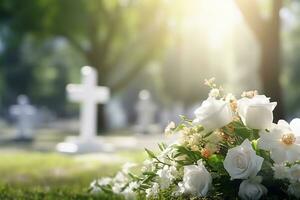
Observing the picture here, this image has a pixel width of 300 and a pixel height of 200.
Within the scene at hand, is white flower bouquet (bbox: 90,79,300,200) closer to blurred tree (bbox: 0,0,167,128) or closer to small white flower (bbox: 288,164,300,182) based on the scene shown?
small white flower (bbox: 288,164,300,182)

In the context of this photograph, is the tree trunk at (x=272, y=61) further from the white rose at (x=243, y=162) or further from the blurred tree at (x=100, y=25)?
the blurred tree at (x=100, y=25)

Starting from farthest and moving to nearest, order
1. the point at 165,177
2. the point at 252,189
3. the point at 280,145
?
1. the point at 165,177
2. the point at 280,145
3. the point at 252,189

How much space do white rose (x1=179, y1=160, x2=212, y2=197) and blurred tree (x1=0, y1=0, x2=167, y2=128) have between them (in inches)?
1086

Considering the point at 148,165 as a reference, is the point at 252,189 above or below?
below

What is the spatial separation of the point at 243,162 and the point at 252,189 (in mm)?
152

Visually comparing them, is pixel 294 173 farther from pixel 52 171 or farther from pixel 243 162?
pixel 52 171

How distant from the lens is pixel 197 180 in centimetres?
366

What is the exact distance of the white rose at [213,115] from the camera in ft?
12.2

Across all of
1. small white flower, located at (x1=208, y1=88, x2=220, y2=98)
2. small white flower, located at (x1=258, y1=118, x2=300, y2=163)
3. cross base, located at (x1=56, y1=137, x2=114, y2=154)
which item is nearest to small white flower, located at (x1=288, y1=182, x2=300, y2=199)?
small white flower, located at (x1=258, y1=118, x2=300, y2=163)

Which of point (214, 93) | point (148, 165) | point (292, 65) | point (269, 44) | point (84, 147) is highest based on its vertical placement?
point (292, 65)

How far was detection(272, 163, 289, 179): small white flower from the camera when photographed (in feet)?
11.8

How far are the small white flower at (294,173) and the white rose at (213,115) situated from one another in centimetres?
45

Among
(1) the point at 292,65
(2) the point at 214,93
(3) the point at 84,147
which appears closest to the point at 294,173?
(2) the point at 214,93

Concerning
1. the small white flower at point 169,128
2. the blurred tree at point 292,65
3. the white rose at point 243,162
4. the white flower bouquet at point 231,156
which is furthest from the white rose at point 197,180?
the blurred tree at point 292,65
